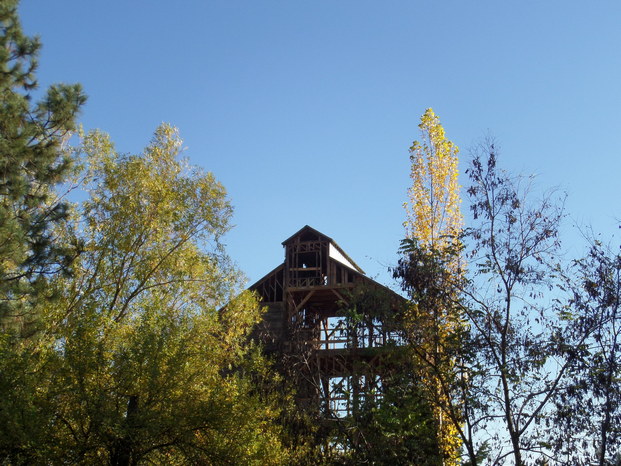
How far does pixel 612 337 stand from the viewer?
12.5 m

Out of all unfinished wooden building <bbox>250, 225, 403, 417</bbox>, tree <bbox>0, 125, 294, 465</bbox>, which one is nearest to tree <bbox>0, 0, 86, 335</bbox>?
tree <bbox>0, 125, 294, 465</bbox>

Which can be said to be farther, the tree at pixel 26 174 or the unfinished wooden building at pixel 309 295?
the unfinished wooden building at pixel 309 295

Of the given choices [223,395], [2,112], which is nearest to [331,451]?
[223,395]

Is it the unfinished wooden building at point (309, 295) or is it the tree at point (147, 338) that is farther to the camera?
the unfinished wooden building at point (309, 295)

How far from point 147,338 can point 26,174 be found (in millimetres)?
5757

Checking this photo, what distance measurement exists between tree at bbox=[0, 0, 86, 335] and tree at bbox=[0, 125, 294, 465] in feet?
2.28

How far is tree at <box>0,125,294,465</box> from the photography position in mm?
12578

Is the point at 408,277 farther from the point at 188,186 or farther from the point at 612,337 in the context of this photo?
the point at 188,186

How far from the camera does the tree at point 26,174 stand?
14.2m

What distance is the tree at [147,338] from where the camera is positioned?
12.6 meters

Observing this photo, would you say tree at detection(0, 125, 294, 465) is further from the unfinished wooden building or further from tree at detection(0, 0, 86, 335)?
the unfinished wooden building

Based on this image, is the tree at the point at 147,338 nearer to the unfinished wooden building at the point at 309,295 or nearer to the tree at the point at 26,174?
the tree at the point at 26,174

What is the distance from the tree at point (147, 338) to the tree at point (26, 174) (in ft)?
2.28

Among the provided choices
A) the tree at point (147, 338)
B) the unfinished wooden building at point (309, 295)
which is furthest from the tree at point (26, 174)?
the unfinished wooden building at point (309, 295)
